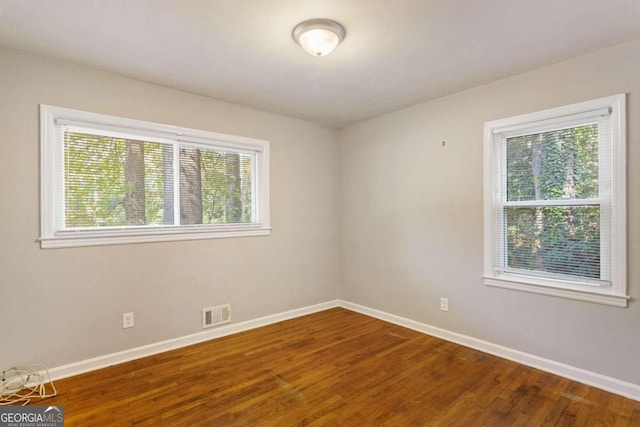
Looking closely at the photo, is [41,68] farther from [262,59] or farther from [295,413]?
[295,413]

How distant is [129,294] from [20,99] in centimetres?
170

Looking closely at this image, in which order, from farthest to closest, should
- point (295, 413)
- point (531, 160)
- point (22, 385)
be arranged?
1. point (531, 160)
2. point (22, 385)
3. point (295, 413)

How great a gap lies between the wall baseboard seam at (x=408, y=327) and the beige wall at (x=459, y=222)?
0.06 m

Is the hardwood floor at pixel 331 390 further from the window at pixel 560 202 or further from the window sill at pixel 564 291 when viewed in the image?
the window at pixel 560 202

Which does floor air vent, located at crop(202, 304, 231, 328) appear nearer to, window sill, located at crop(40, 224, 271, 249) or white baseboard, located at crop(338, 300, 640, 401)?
window sill, located at crop(40, 224, 271, 249)

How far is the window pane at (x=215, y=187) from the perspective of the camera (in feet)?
10.5

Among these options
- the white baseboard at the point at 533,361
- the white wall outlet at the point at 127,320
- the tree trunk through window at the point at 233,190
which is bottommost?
the white baseboard at the point at 533,361

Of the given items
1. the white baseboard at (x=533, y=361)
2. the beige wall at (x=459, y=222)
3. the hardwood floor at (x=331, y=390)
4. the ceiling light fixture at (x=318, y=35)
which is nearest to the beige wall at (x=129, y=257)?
the hardwood floor at (x=331, y=390)

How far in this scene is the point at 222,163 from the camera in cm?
347

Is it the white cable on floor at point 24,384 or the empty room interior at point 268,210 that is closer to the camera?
the empty room interior at point 268,210

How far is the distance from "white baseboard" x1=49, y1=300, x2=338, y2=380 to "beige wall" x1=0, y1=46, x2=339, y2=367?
2.1 inches

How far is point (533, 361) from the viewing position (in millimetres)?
2670

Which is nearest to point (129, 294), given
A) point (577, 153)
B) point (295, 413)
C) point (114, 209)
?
point (114, 209)

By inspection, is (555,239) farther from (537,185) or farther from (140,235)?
(140,235)
